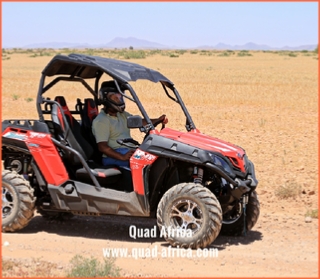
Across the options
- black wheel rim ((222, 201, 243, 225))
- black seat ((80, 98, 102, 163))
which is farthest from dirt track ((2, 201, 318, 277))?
black seat ((80, 98, 102, 163))

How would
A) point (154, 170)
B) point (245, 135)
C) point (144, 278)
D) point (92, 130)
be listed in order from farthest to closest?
point (245, 135)
point (92, 130)
point (154, 170)
point (144, 278)

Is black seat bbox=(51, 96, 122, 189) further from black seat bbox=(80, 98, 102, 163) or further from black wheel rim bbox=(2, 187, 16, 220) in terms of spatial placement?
black wheel rim bbox=(2, 187, 16, 220)

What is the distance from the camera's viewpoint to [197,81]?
3125 centimetres

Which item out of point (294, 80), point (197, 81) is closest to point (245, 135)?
point (197, 81)

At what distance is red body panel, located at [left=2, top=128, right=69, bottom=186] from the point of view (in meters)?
8.83

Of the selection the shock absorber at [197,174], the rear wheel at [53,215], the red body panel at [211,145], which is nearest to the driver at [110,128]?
the red body panel at [211,145]

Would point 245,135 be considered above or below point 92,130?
below

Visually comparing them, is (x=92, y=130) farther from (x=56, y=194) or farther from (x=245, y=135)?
(x=245, y=135)

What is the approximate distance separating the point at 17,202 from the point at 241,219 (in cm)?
291

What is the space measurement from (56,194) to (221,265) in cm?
252

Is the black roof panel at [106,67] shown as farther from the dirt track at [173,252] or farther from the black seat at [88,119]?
the dirt track at [173,252]

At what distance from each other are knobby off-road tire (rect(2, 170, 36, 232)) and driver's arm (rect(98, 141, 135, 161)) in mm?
1075

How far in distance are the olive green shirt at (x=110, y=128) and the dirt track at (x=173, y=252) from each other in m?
1.27

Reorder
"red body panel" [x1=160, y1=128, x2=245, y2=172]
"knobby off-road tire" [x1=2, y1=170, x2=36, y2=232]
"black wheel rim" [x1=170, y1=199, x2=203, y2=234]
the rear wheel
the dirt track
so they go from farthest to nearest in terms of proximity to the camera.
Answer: the rear wheel, "knobby off-road tire" [x1=2, y1=170, x2=36, y2=232], "red body panel" [x1=160, y1=128, x2=245, y2=172], "black wheel rim" [x1=170, y1=199, x2=203, y2=234], the dirt track
